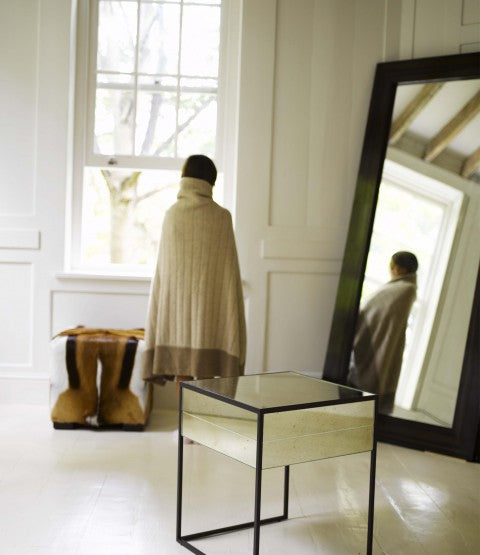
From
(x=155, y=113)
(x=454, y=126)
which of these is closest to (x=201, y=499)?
(x=454, y=126)

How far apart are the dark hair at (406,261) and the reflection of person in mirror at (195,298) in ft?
3.31

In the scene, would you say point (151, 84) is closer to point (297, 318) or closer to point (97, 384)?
point (297, 318)

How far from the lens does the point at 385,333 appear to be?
181 inches

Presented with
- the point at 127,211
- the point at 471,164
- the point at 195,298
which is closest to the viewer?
the point at 195,298

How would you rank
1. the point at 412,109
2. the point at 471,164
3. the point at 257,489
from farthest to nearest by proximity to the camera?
the point at 412,109
the point at 471,164
the point at 257,489

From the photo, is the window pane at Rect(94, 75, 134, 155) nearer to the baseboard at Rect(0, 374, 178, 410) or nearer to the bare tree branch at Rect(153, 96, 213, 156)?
the bare tree branch at Rect(153, 96, 213, 156)

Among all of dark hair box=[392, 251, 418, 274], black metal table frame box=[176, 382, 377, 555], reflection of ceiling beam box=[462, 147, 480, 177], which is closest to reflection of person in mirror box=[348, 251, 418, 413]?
dark hair box=[392, 251, 418, 274]

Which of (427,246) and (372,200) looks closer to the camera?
(427,246)

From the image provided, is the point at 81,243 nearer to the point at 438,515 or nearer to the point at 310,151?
the point at 310,151

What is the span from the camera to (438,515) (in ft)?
10.6

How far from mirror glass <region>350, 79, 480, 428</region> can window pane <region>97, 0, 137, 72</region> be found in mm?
1788

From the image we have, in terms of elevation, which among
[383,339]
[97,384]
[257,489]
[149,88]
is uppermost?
[149,88]

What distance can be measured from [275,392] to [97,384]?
2.07 metres

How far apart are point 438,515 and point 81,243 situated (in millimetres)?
2992
